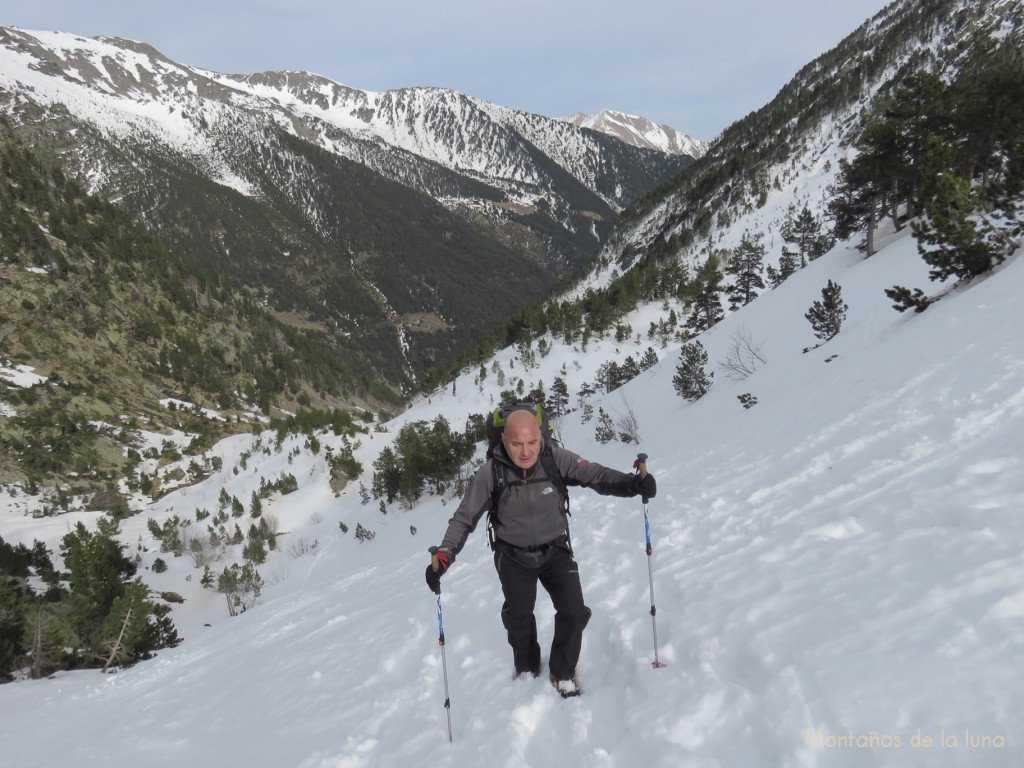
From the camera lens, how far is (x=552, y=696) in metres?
4.10

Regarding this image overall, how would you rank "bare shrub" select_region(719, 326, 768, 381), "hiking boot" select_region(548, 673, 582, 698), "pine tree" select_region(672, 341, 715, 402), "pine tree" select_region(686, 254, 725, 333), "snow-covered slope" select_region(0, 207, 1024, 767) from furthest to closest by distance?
"pine tree" select_region(686, 254, 725, 333), "pine tree" select_region(672, 341, 715, 402), "bare shrub" select_region(719, 326, 768, 381), "hiking boot" select_region(548, 673, 582, 698), "snow-covered slope" select_region(0, 207, 1024, 767)

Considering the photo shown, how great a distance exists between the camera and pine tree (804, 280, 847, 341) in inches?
644

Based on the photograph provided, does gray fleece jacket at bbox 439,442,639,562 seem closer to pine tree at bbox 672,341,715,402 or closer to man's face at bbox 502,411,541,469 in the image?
man's face at bbox 502,411,541,469

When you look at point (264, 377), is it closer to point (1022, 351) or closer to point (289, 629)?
point (289, 629)

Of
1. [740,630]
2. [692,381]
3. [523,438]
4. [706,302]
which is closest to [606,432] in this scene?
[692,381]

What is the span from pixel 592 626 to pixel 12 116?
823ft

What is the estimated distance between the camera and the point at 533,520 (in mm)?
3910

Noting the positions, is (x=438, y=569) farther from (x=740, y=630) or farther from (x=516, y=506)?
(x=740, y=630)

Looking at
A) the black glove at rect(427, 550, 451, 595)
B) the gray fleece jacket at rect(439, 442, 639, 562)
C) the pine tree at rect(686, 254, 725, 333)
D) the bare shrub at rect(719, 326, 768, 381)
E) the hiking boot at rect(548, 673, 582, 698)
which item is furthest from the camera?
the pine tree at rect(686, 254, 725, 333)

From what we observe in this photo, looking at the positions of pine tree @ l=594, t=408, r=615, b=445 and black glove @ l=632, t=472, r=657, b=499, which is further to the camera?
pine tree @ l=594, t=408, r=615, b=445

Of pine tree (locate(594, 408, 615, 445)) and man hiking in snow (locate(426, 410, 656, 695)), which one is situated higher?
pine tree (locate(594, 408, 615, 445))

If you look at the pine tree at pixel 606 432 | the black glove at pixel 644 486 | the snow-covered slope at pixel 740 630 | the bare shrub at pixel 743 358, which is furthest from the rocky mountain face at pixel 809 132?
the black glove at pixel 644 486

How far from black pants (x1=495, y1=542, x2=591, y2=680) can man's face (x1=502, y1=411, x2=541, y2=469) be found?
751 mm

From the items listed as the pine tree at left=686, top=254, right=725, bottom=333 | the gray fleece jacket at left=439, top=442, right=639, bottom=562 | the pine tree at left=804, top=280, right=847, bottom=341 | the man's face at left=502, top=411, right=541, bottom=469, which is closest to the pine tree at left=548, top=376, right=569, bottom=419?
the pine tree at left=686, top=254, right=725, bottom=333
